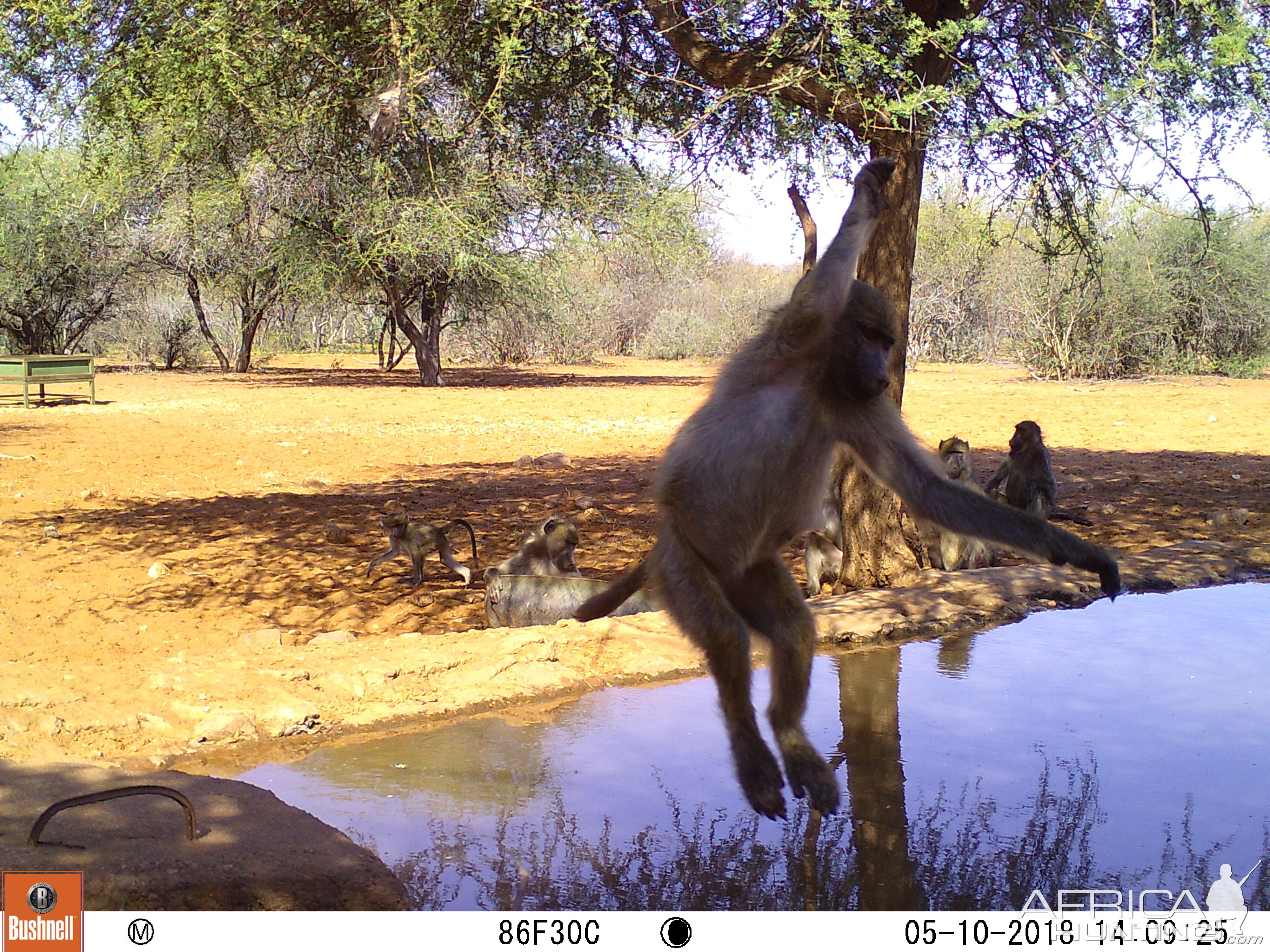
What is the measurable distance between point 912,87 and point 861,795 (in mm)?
4003

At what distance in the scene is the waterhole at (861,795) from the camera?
11.9 feet

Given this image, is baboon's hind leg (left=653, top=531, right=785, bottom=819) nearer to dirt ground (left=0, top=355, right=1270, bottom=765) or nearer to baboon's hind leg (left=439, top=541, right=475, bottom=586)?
dirt ground (left=0, top=355, right=1270, bottom=765)

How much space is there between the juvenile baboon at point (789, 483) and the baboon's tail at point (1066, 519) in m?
6.45

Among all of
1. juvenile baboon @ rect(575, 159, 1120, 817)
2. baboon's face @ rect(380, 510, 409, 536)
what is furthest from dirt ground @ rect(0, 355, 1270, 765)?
juvenile baboon @ rect(575, 159, 1120, 817)

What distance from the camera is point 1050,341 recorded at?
31859 mm

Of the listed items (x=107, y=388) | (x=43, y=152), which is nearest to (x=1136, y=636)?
(x=43, y=152)

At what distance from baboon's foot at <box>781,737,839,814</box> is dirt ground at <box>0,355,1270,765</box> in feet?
4.55

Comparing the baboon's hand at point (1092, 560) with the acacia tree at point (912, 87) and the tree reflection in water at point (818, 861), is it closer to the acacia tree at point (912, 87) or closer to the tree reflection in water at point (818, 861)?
the tree reflection in water at point (818, 861)

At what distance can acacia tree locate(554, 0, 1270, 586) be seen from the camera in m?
5.98

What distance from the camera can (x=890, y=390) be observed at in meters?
7.16

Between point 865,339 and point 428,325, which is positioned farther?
point 428,325

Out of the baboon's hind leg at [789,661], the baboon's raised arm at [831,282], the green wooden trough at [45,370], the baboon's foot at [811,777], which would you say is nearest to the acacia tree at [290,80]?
the baboon's raised arm at [831,282]

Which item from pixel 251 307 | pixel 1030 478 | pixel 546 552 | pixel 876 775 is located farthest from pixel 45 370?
pixel 876 775

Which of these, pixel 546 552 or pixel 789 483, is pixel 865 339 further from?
pixel 546 552
